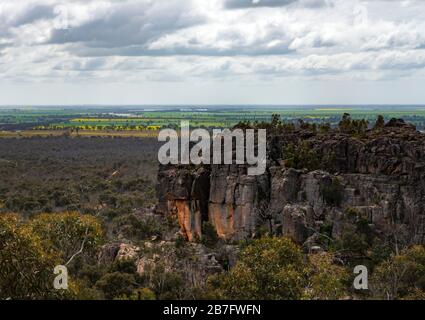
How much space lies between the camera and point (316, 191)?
4850cm

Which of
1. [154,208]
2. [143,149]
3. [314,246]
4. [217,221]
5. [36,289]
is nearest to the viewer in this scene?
[36,289]

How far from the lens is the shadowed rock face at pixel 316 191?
45.7m

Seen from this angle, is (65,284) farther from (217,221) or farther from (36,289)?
(217,221)

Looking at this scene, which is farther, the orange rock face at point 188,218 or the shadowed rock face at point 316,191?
the orange rock face at point 188,218

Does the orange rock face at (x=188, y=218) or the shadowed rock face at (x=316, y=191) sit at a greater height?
the shadowed rock face at (x=316, y=191)

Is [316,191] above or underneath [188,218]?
above

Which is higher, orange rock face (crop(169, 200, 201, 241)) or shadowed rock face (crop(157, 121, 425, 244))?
shadowed rock face (crop(157, 121, 425, 244))

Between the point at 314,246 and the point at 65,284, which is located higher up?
the point at 65,284

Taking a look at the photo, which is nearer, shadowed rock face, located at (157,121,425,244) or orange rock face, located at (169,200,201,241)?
shadowed rock face, located at (157,121,425,244)

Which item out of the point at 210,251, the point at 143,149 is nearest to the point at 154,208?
the point at 210,251

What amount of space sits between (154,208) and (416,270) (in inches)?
1146

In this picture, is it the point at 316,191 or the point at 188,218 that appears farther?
the point at 188,218

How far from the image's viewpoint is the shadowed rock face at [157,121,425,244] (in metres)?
45.7

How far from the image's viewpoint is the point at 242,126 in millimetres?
61375
